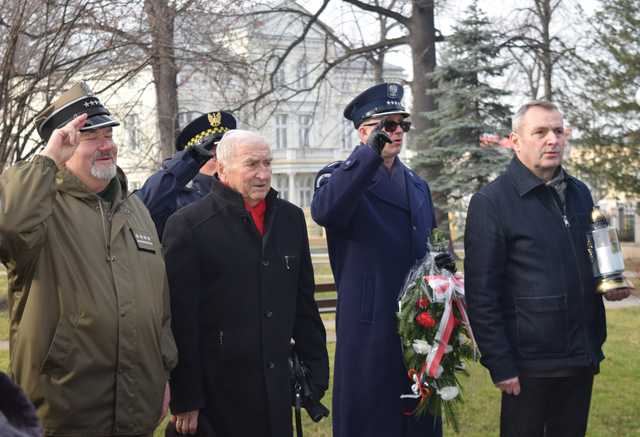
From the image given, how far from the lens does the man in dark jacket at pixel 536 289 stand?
14.6 feet

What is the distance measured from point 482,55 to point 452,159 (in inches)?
94.8

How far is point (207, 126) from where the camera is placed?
6090 mm

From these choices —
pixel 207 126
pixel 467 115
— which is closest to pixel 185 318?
pixel 207 126

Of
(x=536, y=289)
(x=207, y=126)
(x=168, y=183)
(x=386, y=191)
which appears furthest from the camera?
(x=207, y=126)

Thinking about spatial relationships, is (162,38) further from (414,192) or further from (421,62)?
(414,192)

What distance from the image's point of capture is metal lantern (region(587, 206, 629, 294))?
449 cm

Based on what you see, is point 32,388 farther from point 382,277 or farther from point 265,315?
point 382,277

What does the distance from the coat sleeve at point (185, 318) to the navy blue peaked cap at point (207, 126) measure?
1849mm

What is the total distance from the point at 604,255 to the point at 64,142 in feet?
9.23

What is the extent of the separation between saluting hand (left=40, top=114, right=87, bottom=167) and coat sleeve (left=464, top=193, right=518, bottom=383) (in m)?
2.15


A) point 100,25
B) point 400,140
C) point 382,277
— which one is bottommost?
point 382,277

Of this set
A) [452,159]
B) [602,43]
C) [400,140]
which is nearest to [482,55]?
[452,159]

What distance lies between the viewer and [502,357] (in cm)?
442

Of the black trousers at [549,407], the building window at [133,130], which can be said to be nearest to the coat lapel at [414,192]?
the black trousers at [549,407]
